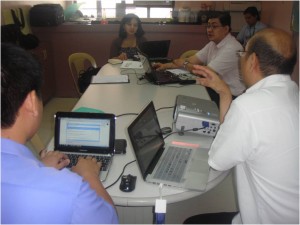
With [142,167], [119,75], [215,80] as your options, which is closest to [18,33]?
[119,75]

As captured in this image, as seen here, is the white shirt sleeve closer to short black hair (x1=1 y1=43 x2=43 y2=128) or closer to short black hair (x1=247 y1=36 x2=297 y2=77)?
short black hair (x1=247 y1=36 x2=297 y2=77)

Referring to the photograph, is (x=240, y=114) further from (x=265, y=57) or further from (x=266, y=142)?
(x=265, y=57)

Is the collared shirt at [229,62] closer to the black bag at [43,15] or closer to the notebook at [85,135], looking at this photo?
the notebook at [85,135]

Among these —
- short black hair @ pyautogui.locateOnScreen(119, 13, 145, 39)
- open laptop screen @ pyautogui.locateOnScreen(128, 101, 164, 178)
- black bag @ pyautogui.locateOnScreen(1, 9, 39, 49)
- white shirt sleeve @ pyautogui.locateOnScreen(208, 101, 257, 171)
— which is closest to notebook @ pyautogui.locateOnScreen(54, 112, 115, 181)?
open laptop screen @ pyautogui.locateOnScreen(128, 101, 164, 178)

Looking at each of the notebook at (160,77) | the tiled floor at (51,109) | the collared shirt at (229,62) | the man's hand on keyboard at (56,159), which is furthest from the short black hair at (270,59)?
the tiled floor at (51,109)

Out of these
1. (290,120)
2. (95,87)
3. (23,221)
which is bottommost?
(95,87)

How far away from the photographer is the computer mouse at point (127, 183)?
4.07 feet

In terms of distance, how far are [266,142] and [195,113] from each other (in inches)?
24.3

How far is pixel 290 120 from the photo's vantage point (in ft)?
3.65

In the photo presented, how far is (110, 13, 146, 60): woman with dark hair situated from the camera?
3799 mm

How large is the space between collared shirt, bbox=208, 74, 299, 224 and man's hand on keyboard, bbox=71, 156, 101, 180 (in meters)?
0.49

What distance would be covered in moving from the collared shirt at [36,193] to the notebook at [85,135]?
2.07 ft

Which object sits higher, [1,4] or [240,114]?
[1,4]

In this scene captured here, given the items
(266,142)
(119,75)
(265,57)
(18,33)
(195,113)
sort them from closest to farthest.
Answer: (266,142), (265,57), (195,113), (119,75), (18,33)
